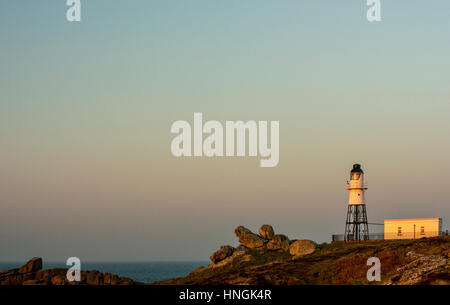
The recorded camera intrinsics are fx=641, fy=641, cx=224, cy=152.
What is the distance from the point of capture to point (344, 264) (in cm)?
6662

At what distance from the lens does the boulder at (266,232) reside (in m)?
88.4

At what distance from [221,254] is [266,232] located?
7293mm

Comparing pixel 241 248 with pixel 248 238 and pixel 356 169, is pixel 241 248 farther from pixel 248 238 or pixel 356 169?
pixel 356 169

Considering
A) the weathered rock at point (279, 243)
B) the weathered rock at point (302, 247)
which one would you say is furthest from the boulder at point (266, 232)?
the weathered rock at point (302, 247)

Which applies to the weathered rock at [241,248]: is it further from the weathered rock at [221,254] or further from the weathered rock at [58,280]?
the weathered rock at [58,280]

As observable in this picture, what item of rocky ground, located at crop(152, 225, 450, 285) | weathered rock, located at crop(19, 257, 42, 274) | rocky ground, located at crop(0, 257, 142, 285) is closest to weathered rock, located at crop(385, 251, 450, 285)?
rocky ground, located at crop(152, 225, 450, 285)

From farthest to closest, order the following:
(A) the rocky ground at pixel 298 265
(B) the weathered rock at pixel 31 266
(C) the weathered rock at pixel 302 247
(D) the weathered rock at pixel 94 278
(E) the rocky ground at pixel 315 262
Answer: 1. (B) the weathered rock at pixel 31 266
2. (C) the weathered rock at pixel 302 247
3. (D) the weathered rock at pixel 94 278
4. (A) the rocky ground at pixel 298 265
5. (E) the rocky ground at pixel 315 262

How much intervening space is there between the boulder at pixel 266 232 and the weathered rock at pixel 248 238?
28.7 inches

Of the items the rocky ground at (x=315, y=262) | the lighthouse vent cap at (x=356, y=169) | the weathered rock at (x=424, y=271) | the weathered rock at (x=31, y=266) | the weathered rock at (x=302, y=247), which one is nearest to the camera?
the weathered rock at (x=424, y=271)
